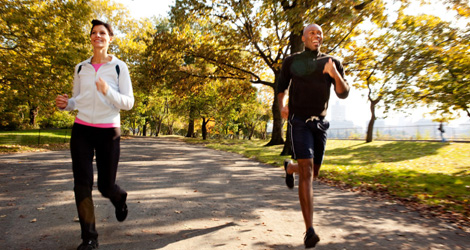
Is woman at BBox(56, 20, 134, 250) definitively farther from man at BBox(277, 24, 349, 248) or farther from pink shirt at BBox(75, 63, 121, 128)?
man at BBox(277, 24, 349, 248)

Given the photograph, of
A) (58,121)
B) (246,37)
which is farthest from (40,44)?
(58,121)

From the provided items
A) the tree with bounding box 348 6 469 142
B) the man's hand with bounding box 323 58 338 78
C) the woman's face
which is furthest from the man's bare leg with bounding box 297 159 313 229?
the tree with bounding box 348 6 469 142

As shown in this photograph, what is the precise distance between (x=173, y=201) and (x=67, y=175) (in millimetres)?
3883

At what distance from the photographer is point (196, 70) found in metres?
20.0

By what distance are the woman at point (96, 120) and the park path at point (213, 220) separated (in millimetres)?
477

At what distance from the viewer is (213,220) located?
3795 mm

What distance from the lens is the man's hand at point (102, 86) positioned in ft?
8.64

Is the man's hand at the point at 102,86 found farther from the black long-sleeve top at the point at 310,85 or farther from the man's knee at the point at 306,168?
the man's knee at the point at 306,168

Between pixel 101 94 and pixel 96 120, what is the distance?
0.26 m

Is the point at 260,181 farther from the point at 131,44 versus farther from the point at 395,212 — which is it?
the point at 131,44

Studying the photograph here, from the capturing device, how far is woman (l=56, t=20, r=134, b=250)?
8.91 feet

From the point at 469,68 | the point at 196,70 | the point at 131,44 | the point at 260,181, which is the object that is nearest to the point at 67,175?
the point at 260,181

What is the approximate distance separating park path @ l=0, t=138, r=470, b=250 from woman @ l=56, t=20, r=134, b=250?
477 millimetres

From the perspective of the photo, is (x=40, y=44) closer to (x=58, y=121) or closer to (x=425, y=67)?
(x=425, y=67)
